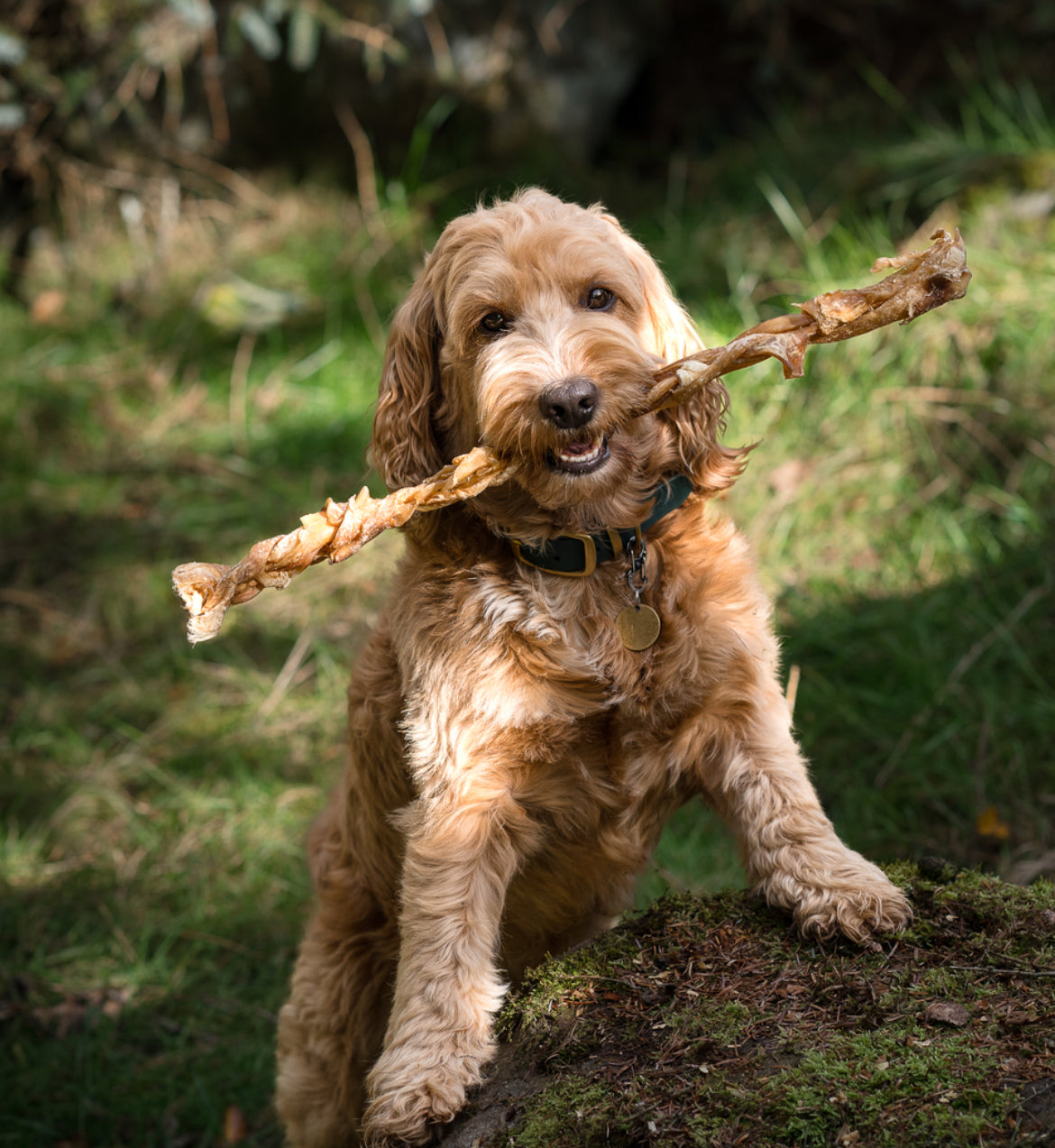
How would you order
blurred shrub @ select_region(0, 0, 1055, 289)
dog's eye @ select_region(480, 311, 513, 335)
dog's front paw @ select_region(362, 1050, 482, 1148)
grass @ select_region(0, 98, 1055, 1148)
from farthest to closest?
blurred shrub @ select_region(0, 0, 1055, 289) → grass @ select_region(0, 98, 1055, 1148) → dog's eye @ select_region(480, 311, 513, 335) → dog's front paw @ select_region(362, 1050, 482, 1148)

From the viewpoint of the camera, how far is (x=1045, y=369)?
5.66m

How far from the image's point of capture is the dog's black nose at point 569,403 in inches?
112

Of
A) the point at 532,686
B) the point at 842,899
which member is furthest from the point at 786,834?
the point at 532,686

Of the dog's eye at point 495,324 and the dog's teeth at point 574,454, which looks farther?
the dog's eye at point 495,324

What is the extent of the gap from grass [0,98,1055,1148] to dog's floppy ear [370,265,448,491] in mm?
1801

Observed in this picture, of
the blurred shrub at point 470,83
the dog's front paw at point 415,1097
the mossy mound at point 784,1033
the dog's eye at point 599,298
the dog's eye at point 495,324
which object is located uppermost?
the blurred shrub at point 470,83

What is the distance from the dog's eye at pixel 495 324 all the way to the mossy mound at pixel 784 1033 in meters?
1.61

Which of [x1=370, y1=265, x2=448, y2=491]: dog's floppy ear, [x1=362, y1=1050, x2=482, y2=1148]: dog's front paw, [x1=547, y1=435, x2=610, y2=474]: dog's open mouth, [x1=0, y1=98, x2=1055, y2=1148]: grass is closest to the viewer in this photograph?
[x1=362, y1=1050, x2=482, y2=1148]: dog's front paw

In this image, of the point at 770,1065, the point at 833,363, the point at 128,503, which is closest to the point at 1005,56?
the point at 833,363

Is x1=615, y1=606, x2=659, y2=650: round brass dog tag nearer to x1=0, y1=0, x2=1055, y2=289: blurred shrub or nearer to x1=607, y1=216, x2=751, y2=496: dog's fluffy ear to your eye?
x1=607, y1=216, x2=751, y2=496: dog's fluffy ear

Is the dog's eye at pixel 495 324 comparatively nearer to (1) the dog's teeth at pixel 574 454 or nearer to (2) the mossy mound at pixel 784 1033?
(1) the dog's teeth at pixel 574 454

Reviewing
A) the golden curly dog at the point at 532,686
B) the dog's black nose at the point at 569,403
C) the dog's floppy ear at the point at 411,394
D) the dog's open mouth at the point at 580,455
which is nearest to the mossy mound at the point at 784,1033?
the golden curly dog at the point at 532,686

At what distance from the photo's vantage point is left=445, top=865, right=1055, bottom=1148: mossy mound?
219cm

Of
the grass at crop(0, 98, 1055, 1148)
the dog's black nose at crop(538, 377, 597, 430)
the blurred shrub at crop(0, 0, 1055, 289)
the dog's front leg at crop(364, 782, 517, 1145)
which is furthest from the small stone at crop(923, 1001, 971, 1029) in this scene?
the blurred shrub at crop(0, 0, 1055, 289)
